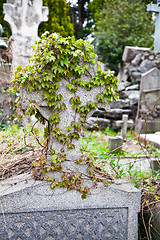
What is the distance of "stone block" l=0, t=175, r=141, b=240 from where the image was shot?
182 centimetres

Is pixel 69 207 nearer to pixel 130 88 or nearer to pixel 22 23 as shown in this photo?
pixel 22 23

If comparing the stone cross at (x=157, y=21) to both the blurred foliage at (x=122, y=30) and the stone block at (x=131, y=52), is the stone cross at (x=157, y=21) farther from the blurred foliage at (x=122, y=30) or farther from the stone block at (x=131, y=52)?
the blurred foliage at (x=122, y=30)

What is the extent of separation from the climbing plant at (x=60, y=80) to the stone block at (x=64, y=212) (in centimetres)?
11

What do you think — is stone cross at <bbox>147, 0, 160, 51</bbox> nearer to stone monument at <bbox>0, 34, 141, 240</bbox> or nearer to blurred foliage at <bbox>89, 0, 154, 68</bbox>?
blurred foliage at <bbox>89, 0, 154, 68</bbox>

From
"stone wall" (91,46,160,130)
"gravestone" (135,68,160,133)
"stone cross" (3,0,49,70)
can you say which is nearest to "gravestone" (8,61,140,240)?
"stone cross" (3,0,49,70)

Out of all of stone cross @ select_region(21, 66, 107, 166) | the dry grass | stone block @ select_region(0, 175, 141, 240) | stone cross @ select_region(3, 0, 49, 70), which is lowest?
stone block @ select_region(0, 175, 141, 240)

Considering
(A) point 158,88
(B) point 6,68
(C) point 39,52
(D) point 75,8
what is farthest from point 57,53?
(D) point 75,8

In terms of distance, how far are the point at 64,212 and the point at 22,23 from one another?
424cm

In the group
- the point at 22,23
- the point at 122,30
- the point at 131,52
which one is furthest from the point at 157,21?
the point at 22,23

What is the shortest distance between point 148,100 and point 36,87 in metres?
4.91

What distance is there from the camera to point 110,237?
76.6 inches

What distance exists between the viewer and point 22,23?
4.90m

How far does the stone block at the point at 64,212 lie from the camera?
182cm

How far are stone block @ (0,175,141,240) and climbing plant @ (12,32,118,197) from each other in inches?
4.4
